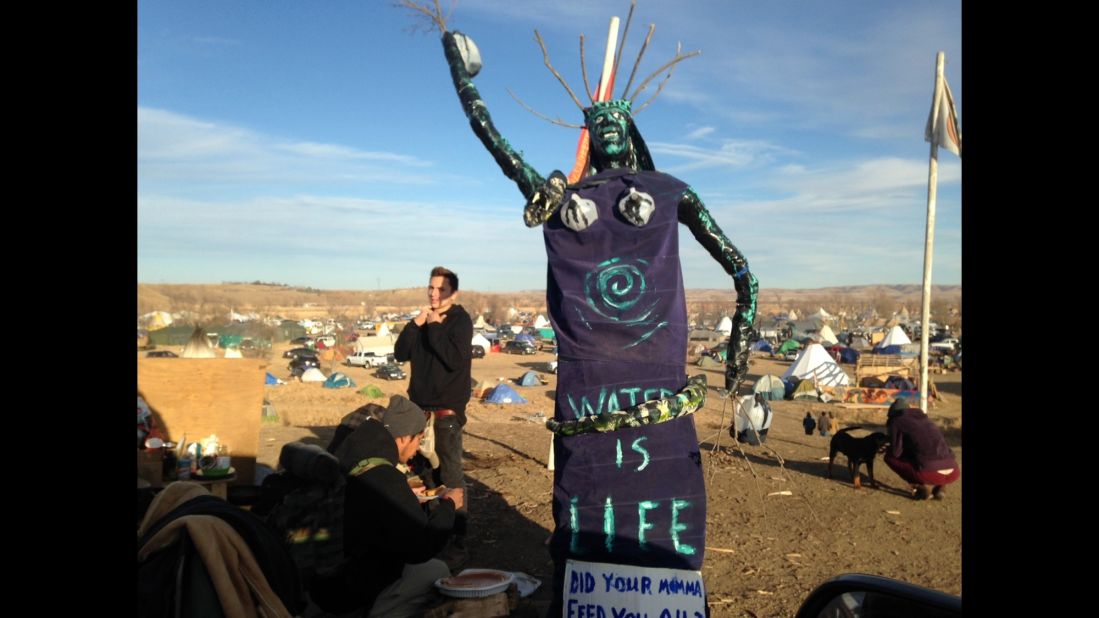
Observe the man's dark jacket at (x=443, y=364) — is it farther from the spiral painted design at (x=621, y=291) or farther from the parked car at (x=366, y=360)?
the parked car at (x=366, y=360)

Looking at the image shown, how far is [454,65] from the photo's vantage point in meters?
3.99

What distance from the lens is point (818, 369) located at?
26.5 m

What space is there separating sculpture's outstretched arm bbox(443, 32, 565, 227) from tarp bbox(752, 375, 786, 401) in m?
20.0

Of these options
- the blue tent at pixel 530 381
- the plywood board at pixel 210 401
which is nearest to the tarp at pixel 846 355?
the blue tent at pixel 530 381

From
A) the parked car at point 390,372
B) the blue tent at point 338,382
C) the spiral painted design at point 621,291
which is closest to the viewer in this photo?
the spiral painted design at point 621,291

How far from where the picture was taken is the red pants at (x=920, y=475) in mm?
8031

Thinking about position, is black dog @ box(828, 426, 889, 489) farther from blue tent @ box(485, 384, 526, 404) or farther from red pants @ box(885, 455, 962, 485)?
blue tent @ box(485, 384, 526, 404)

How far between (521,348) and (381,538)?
4223cm

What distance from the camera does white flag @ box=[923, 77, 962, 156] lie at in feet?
38.0

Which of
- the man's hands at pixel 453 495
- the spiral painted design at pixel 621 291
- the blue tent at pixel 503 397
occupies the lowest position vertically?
the blue tent at pixel 503 397

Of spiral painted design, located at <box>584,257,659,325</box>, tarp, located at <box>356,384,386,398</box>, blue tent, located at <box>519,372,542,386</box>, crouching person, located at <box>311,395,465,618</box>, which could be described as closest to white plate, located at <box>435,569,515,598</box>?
crouching person, located at <box>311,395,465,618</box>

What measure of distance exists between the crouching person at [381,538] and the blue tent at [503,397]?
56.1 feet
